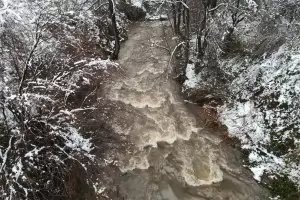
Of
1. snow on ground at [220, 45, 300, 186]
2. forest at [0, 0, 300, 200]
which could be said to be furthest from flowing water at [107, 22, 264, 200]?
snow on ground at [220, 45, 300, 186]

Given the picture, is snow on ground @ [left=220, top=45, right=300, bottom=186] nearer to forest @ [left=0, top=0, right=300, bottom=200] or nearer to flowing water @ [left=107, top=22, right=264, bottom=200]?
forest @ [left=0, top=0, right=300, bottom=200]

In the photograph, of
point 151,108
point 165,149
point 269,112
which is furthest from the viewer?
point 151,108

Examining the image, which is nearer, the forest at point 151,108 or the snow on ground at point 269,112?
the forest at point 151,108

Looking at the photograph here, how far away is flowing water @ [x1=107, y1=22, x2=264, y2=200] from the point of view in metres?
9.91

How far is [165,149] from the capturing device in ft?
36.5

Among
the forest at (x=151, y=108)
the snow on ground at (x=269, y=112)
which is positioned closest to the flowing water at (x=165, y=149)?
the forest at (x=151, y=108)

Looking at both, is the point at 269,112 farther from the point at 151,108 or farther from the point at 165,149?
the point at 151,108

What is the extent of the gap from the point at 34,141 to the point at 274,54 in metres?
8.47

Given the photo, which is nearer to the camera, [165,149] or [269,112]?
[165,149]

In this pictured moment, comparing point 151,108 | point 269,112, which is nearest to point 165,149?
point 151,108

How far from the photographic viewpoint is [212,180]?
10188mm

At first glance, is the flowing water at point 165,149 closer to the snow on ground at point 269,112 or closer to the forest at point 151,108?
the forest at point 151,108

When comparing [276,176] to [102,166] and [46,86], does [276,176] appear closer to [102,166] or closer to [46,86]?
[102,166]

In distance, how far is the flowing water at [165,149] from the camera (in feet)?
32.5
